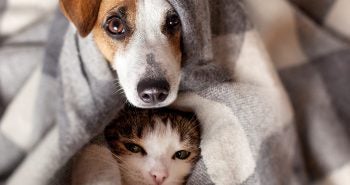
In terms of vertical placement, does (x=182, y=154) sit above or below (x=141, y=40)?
below

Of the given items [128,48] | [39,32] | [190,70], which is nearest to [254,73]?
[190,70]

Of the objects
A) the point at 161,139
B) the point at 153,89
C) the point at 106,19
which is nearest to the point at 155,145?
the point at 161,139

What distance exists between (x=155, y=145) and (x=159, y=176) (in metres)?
0.05

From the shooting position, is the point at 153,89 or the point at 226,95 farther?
the point at 226,95

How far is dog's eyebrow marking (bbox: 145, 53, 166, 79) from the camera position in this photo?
2.57 feet

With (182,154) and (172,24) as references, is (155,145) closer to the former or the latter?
(182,154)

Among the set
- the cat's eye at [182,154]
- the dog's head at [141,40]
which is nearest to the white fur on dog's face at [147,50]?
the dog's head at [141,40]

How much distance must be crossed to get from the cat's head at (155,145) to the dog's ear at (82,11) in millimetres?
170

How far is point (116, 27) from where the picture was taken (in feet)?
2.70

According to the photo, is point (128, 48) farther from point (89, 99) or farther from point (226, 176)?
point (226, 176)

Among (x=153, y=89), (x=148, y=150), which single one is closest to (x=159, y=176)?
(x=148, y=150)

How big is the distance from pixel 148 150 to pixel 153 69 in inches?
6.0

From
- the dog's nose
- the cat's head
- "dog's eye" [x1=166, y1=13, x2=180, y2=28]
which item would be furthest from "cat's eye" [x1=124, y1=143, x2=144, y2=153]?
"dog's eye" [x1=166, y1=13, x2=180, y2=28]

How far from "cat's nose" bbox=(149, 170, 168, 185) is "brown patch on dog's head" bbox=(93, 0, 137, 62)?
0.67 feet
